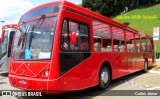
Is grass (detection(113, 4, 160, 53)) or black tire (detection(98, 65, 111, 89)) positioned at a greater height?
grass (detection(113, 4, 160, 53))

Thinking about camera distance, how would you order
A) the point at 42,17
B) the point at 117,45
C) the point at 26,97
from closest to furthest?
the point at 42,17
the point at 26,97
the point at 117,45

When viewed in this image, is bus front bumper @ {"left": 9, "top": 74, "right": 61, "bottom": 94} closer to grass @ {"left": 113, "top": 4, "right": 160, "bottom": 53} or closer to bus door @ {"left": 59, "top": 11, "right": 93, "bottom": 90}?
bus door @ {"left": 59, "top": 11, "right": 93, "bottom": 90}

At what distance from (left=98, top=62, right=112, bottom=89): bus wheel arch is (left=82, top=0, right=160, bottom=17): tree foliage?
64.4 m

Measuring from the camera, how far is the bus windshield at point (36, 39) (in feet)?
24.0

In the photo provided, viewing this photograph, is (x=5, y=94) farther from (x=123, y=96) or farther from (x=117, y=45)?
(x=117, y=45)

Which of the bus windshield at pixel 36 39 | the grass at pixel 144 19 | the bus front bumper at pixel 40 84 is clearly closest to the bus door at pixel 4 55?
the bus windshield at pixel 36 39

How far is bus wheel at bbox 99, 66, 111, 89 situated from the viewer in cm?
948

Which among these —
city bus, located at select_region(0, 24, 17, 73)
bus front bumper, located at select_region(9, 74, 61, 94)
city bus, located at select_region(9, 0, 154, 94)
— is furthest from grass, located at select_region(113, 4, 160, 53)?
bus front bumper, located at select_region(9, 74, 61, 94)

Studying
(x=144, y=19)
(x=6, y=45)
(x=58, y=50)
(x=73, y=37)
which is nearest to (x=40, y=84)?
(x=58, y=50)

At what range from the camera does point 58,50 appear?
7121 millimetres

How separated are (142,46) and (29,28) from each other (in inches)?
382

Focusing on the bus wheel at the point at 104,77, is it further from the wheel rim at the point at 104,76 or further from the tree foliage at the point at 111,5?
the tree foliage at the point at 111,5

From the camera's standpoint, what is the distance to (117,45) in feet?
36.9

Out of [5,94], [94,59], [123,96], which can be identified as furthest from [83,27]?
[5,94]
